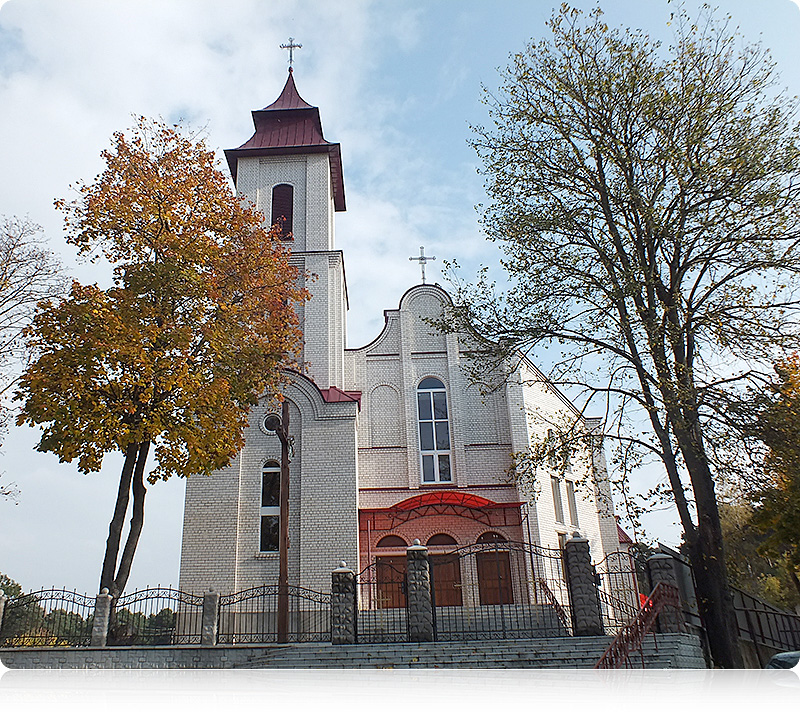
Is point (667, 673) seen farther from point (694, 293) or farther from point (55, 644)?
point (55, 644)

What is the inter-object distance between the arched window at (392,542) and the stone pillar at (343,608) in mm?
5224

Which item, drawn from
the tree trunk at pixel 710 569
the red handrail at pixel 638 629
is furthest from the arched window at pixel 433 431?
the tree trunk at pixel 710 569

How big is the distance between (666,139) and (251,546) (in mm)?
11744

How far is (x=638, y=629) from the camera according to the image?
8.59m

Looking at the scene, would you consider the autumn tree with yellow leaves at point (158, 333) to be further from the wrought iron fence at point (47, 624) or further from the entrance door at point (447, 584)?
the entrance door at point (447, 584)

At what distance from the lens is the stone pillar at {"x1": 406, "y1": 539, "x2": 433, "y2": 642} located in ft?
35.0

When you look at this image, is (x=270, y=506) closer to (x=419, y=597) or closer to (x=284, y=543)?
(x=284, y=543)

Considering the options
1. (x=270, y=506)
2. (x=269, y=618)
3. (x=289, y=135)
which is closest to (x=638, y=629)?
(x=269, y=618)

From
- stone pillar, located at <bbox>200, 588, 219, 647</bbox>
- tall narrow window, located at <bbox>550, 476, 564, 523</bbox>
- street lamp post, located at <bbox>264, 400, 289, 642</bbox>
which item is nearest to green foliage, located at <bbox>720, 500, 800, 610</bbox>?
tall narrow window, located at <bbox>550, 476, 564, 523</bbox>

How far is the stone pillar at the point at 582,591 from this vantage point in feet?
34.4

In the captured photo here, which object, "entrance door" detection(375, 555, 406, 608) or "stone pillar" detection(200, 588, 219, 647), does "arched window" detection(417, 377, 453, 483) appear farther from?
"stone pillar" detection(200, 588, 219, 647)

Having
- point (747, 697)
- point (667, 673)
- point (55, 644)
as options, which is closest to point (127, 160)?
point (55, 644)

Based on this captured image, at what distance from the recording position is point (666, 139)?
10203 mm

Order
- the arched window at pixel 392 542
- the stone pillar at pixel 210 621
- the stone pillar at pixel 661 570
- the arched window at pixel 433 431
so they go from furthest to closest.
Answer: the arched window at pixel 433 431
the arched window at pixel 392 542
the stone pillar at pixel 210 621
the stone pillar at pixel 661 570
